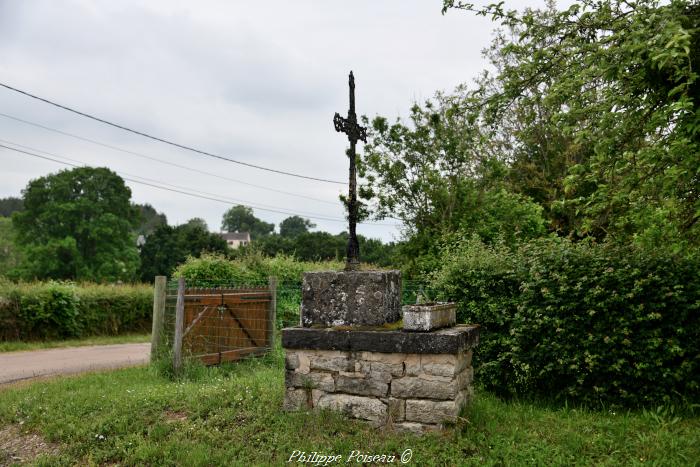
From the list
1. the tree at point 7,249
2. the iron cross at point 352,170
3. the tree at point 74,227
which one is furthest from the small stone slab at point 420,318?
the tree at point 7,249

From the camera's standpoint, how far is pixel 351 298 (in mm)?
5387

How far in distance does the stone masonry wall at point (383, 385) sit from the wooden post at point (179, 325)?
149 inches

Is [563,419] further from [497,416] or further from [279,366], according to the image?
[279,366]

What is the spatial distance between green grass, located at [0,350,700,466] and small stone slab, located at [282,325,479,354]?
646 millimetres

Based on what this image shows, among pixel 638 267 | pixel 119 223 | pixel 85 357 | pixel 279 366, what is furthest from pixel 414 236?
pixel 119 223

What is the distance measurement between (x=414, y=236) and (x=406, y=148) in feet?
8.53

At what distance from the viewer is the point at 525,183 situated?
19.1m

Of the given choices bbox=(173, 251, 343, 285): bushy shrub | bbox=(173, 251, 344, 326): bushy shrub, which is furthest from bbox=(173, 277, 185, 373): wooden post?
bbox=(173, 251, 343, 285): bushy shrub

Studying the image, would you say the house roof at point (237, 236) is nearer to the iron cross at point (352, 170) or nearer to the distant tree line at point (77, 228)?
the distant tree line at point (77, 228)

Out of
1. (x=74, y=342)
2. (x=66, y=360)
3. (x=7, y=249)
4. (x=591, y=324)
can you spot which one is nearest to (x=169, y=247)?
(x=7, y=249)

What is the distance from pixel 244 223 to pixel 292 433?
90.6 meters

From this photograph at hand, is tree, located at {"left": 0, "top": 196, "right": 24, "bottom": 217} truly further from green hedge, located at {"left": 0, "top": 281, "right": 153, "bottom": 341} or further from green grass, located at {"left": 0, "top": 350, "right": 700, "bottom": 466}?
green grass, located at {"left": 0, "top": 350, "right": 700, "bottom": 466}

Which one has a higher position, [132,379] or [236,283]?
[236,283]

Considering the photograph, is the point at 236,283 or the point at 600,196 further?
the point at 236,283
